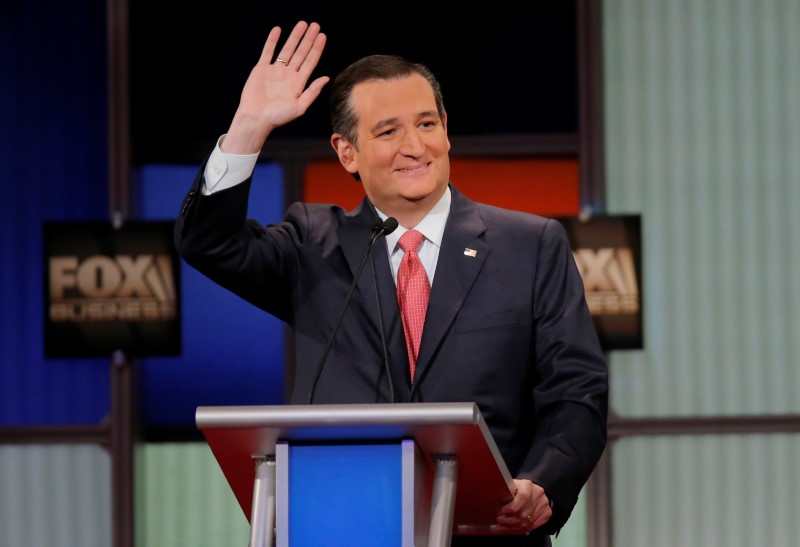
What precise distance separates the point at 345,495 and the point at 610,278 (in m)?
3.00

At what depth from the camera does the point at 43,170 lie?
4.84 metres

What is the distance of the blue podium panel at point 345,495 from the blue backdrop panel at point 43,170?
10.3 ft

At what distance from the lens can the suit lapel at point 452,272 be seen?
2.26 m

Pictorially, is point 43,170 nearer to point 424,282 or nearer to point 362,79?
point 362,79

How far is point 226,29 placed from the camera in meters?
4.93

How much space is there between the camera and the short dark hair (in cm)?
251

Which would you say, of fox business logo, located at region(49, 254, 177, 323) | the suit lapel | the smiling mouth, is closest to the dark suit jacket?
the suit lapel

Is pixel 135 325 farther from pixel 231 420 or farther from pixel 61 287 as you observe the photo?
pixel 231 420


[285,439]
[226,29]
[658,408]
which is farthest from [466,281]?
[226,29]

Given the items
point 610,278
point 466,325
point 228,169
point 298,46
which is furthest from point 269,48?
point 610,278

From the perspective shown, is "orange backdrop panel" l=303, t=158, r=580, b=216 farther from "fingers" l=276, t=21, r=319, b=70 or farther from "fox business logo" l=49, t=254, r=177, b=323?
"fingers" l=276, t=21, r=319, b=70

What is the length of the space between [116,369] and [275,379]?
0.57 metres

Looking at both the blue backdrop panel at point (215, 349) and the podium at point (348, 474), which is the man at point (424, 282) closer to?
the podium at point (348, 474)

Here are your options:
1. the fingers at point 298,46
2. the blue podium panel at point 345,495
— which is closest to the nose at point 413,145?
the fingers at point 298,46
